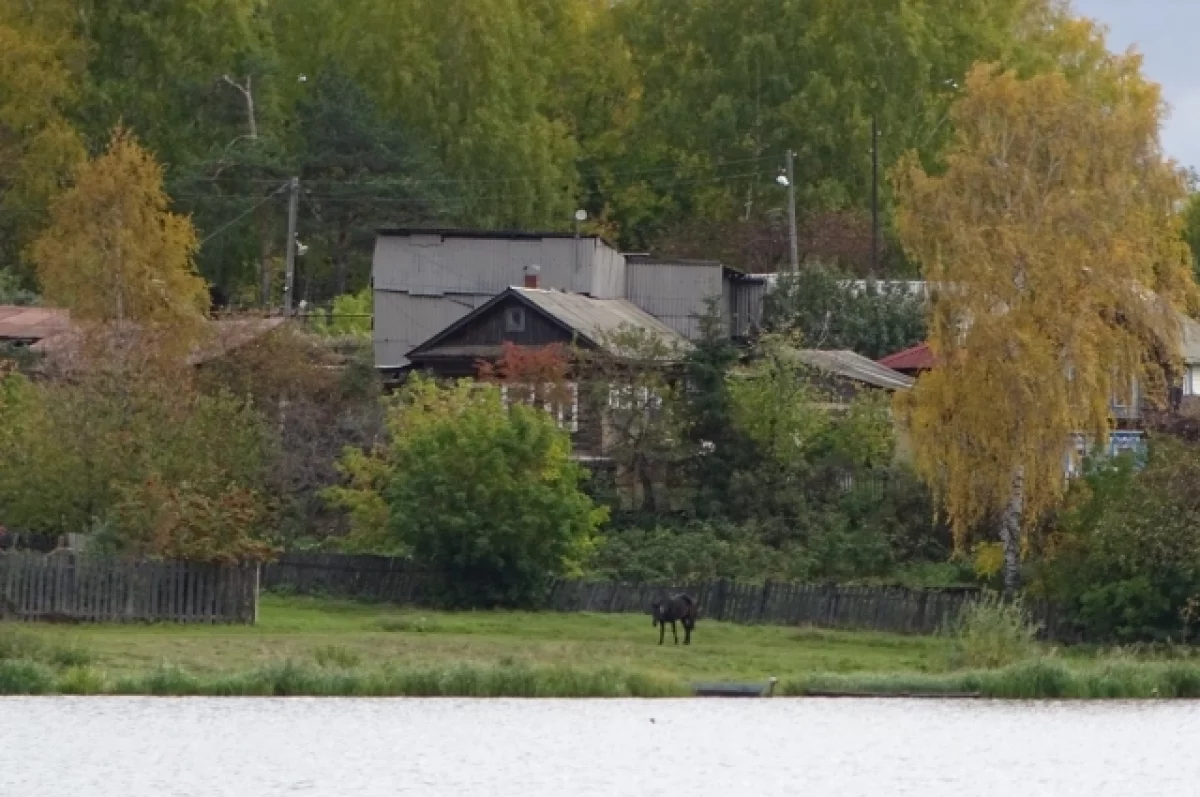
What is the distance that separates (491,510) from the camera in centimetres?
5694

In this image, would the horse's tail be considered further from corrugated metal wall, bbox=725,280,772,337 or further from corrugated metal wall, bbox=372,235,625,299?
corrugated metal wall, bbox=725,280,772,337

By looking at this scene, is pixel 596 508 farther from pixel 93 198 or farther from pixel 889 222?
pixel 889 222

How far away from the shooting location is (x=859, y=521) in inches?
2488

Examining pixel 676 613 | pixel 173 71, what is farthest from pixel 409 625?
pixel 173 71

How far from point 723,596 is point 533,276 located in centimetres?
2479

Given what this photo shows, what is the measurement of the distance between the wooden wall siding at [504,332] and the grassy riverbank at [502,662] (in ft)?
64.5

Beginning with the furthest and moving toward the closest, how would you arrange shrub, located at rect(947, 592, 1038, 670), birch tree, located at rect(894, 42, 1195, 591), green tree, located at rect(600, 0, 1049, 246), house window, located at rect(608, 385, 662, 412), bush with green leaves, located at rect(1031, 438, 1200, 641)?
green tree, located at rect(600, 0, 1049, 246) < house window, located at rect(608, 385, 662, 412) < birch tree, located at rect(894, 42, 1195, 591) < bush with green leaves, located at rect(1031, 438, 1200, 641) < shrub, located at rect(947, 592, 1038, 670)

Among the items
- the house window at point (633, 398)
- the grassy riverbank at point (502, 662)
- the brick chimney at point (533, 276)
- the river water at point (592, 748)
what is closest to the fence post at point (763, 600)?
the grassy riverbank at point (502, 662)

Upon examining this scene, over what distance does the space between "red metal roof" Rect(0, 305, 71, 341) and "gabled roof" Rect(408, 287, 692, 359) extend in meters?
10.9

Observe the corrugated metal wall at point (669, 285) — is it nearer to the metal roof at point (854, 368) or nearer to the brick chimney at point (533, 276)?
the brick chimney at point (533, 276)

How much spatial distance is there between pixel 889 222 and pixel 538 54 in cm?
1559

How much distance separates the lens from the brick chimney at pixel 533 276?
7881cm

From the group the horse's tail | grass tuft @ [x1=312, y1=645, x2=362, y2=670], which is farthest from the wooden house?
grass tuft @ [x1=312, y1=645, x2=362, y2=670]

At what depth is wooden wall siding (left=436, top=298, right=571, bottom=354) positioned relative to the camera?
73250mm
